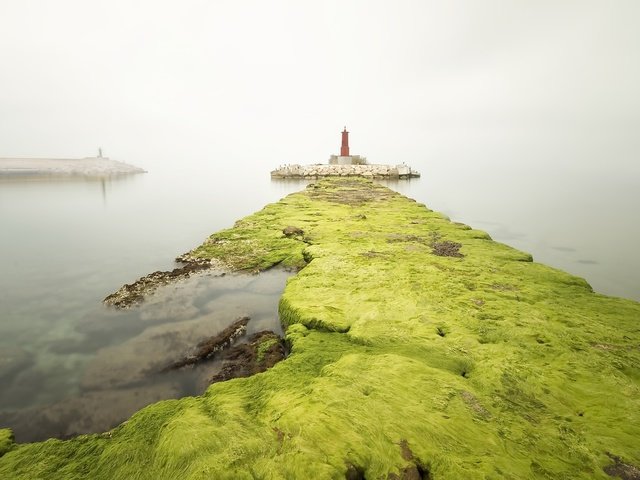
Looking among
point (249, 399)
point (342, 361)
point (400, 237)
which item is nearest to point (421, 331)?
point (342, 361)

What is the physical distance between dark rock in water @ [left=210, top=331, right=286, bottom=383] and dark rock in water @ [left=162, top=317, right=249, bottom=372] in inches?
15.8

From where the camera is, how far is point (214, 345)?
864 centimetres

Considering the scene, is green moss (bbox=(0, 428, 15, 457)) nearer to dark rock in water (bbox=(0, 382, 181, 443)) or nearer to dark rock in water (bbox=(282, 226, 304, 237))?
dark rock in water (bbox=(0, 382, 181, 443))

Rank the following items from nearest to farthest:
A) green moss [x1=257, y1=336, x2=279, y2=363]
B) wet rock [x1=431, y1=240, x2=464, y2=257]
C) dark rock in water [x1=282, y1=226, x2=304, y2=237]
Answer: green moss [x1=257, y1=336, x2=279, y2=363]
wet rock [x1=431, y1=240, x2=464, y2=257]
dark rock in water [x1=282, y1=226, x2=304, y2=237]

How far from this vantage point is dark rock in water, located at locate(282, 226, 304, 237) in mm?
18562

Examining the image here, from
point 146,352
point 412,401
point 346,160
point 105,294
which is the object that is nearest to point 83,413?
point 146,352

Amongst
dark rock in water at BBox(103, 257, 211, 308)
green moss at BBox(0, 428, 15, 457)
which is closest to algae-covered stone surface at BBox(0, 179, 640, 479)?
green moss at BBox(0, 428, 15, 457)

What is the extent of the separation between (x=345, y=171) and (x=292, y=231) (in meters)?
53.6

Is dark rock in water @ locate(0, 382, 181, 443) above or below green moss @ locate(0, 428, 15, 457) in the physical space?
below

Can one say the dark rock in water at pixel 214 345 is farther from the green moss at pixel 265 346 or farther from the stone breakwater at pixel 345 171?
the stone breakwater at pixel 345 171

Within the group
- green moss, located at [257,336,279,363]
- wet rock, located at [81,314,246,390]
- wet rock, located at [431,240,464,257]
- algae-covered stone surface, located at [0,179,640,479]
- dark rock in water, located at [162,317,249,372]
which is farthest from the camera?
wet rock, located at [431,240,464,257]

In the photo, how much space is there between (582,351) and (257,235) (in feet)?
50.8

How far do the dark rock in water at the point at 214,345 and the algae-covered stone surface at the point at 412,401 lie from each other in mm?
1382

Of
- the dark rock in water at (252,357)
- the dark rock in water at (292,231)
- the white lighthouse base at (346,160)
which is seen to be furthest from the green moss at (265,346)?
the white lighthouse base at (346,160)
